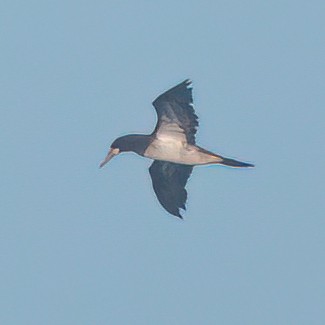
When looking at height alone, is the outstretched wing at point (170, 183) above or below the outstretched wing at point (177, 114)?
below

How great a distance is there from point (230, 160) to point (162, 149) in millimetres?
1269

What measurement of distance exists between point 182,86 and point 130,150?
92.4 inches

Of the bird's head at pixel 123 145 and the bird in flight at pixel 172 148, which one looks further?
the bird's head at pixel 123 145

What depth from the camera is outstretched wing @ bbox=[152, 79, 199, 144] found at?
96.9 feet

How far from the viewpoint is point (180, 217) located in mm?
31797

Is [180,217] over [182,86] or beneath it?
beneath

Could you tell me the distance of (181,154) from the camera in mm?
30719

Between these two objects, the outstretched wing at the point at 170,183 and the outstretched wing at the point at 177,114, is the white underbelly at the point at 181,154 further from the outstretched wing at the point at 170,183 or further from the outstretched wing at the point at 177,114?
the outstretched wing at the point at 170,183

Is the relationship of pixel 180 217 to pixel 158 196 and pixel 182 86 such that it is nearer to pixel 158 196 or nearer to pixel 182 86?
pixel 158 196

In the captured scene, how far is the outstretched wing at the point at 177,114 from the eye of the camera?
29.5 metres

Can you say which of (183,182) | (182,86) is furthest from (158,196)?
(182,86)

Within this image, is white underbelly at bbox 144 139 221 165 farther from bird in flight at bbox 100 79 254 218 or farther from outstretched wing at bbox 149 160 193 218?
outstretched wing at bbox 149 160 193 218

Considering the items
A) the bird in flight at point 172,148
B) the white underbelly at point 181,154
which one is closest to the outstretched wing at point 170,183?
the bird in flight at point 172,148

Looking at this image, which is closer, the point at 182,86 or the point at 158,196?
the point at 182,86
